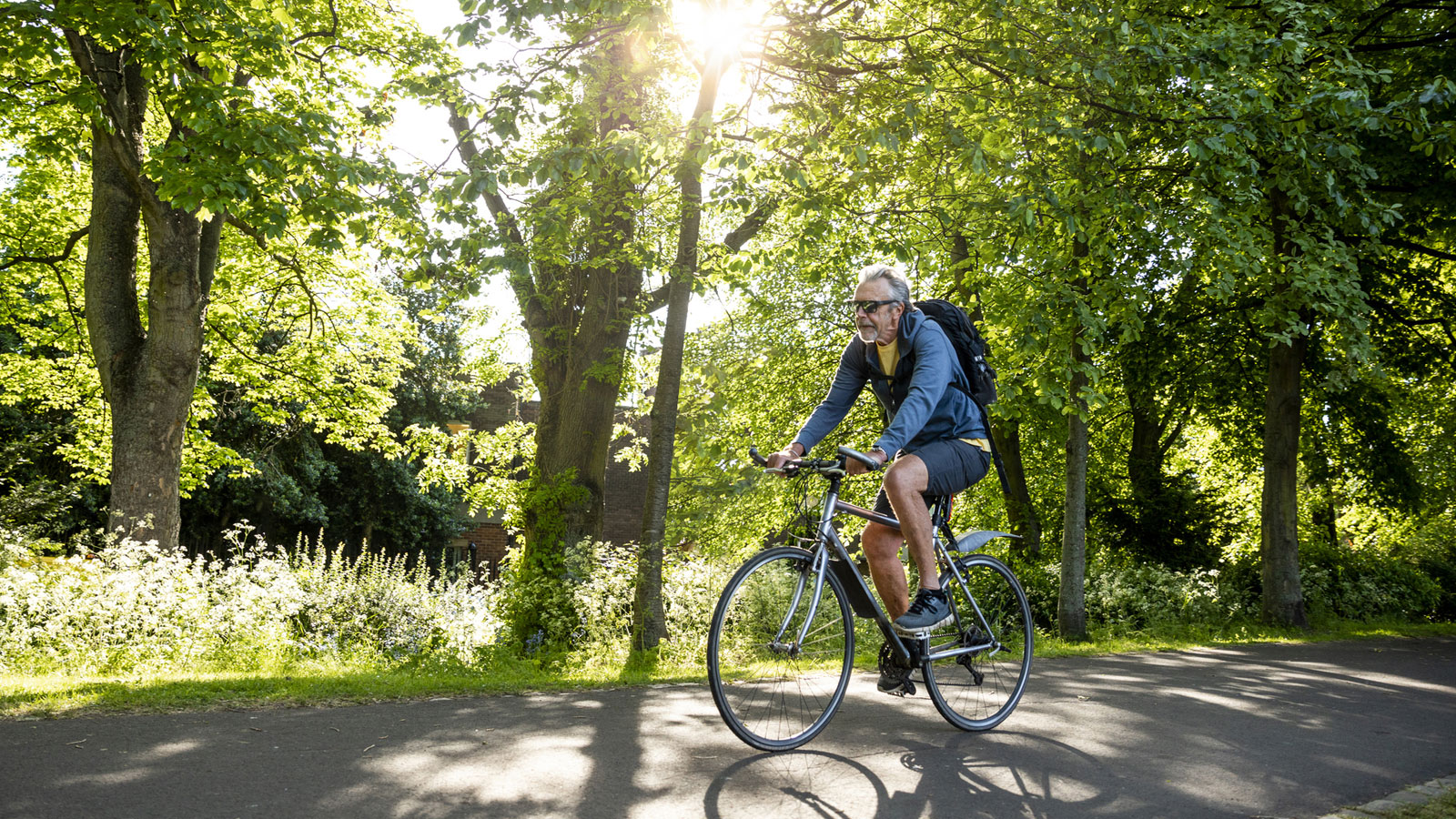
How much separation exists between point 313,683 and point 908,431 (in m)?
4.32

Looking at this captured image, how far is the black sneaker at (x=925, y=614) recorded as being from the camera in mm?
4562

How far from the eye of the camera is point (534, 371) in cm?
1409

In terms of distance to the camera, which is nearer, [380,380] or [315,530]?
[380,380]

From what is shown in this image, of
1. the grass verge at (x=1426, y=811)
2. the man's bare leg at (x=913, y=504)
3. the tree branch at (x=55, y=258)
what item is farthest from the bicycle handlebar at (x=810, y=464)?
the tree branch at (x=55, y=258)

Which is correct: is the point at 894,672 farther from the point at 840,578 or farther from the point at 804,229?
the point at 804,229

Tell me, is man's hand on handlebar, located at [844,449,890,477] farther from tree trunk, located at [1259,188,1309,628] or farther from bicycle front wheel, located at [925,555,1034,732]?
tree trunk, located at [1259,188,1309,628]

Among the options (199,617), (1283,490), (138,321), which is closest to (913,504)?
(199,617)

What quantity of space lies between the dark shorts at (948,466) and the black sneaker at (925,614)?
0.42 metres

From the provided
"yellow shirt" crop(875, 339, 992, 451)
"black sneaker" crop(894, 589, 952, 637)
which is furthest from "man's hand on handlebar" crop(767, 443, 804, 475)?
"black sneaker" crop(894, 589, 952, 637)

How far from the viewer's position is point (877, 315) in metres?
4.80

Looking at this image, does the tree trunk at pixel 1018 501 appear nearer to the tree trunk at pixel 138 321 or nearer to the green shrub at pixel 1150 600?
the green shrub at pixel 1150 600

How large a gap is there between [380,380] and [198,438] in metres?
4.09

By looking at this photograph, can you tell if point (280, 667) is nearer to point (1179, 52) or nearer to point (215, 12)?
point (215, 12)

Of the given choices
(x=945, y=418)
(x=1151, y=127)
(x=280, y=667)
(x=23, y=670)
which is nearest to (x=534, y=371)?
(x=280, y=667)
